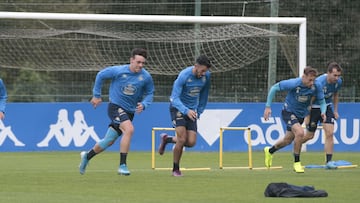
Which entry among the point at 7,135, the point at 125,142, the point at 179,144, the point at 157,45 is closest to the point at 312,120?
the point at 179,144

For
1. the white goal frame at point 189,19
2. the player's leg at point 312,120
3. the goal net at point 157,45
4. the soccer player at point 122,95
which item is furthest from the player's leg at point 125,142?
the goal net at point 157,45

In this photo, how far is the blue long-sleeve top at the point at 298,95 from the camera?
60.1 ft

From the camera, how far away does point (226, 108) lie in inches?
1071

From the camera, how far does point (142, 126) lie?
26.9 meters

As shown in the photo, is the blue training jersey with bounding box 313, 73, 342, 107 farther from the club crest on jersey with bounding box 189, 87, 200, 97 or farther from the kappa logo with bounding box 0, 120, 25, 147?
the kappa logo with bounding box 0, 120, 25, 147

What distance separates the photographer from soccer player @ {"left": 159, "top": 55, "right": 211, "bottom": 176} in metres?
16.8

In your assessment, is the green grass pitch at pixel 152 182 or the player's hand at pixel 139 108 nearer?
the green grass pitch at pixel 152 182

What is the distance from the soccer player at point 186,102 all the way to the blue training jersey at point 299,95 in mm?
1792

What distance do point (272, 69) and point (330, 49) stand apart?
13119 millimetres

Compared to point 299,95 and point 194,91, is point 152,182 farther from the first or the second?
point 299,95

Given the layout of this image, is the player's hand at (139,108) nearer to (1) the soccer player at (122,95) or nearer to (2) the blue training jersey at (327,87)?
(1) the soccer player at (122,95)

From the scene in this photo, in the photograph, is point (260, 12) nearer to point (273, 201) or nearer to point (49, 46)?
point (49, 46)

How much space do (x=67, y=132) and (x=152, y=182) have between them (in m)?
11.2

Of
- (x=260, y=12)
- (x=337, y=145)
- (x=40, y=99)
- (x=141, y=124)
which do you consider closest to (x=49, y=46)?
(x=40, y=99)
